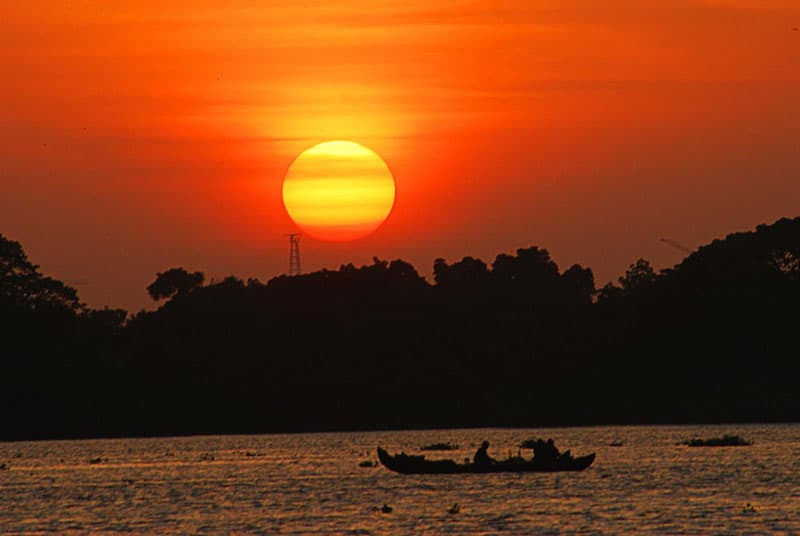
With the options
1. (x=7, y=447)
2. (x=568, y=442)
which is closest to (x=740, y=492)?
(x=568, y=442)

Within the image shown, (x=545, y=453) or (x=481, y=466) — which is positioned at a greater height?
(x=545, y=453)

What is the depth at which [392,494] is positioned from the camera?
338 ft

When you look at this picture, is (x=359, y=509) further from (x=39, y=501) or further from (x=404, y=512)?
(x=39, y=501)

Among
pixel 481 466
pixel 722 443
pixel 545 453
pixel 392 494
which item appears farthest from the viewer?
pixel 722 443

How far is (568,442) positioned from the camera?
174 meters

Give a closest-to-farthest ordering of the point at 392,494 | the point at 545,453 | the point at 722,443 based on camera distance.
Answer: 1. the point at 392,494
2. the point at 545,453
3. the point at 722,443

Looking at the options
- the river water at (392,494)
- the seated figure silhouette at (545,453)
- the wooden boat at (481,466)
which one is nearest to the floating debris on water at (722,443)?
the river water at (392,494)

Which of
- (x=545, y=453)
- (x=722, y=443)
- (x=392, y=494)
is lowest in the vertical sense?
(x=392, y=494)

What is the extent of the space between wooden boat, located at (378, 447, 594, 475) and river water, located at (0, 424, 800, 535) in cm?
88

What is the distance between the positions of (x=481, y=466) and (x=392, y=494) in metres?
8.16

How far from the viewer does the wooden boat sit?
360 ft

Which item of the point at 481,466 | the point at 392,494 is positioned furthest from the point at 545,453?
the point at 392,494

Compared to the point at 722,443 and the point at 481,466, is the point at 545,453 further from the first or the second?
the point at 722,443

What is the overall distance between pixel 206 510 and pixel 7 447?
103 metres
